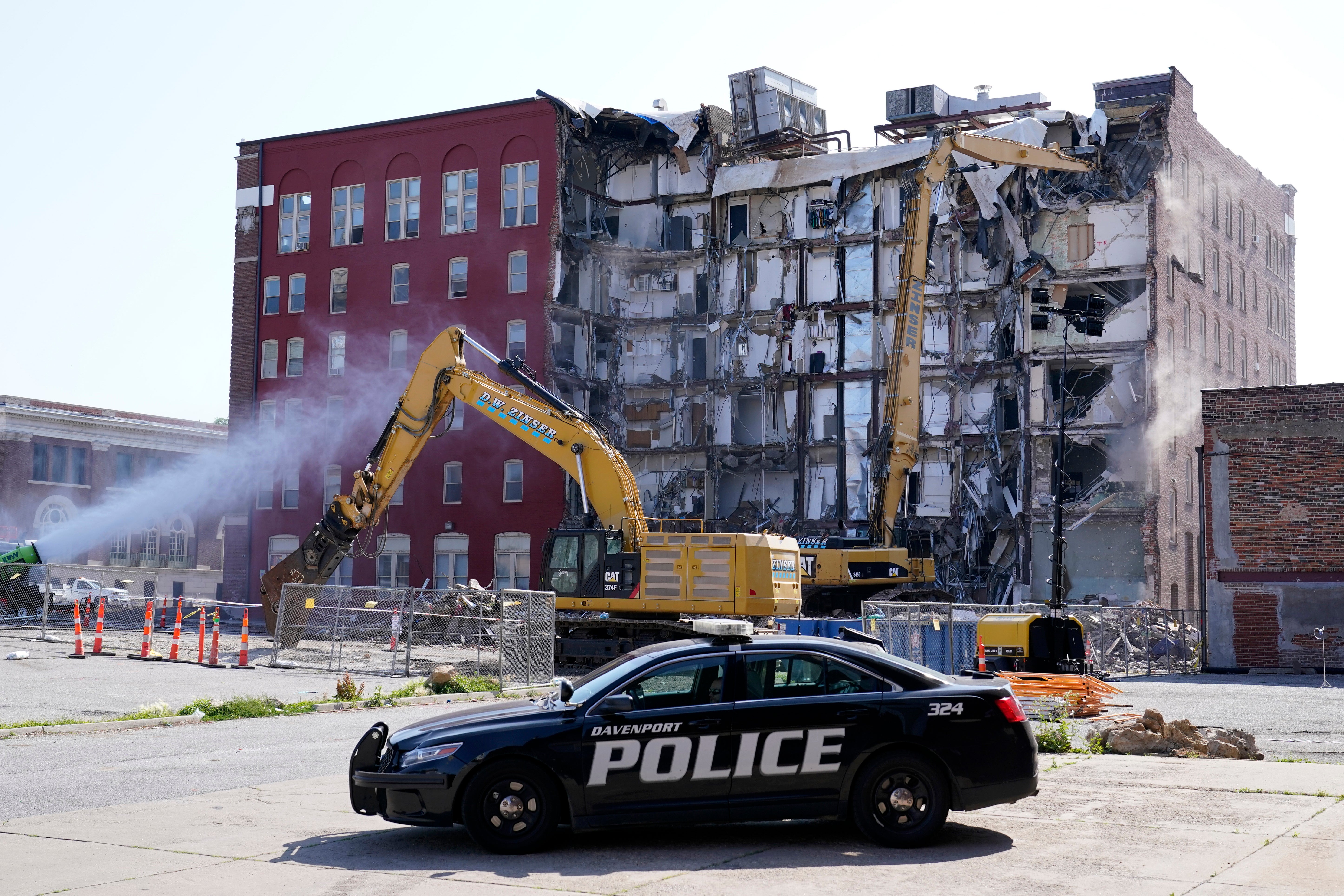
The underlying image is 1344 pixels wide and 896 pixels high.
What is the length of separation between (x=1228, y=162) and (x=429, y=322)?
34682 mm

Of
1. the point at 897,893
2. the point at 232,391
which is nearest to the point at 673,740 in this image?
the point at 897,893

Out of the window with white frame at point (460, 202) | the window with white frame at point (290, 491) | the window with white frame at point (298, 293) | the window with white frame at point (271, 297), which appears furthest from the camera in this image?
the window with white frame at point (271, 297)

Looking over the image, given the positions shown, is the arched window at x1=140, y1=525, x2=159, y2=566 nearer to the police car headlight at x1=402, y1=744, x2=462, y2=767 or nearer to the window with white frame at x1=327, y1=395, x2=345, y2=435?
the window with white frame at x1=327, y1=395, x2=345, y2=435

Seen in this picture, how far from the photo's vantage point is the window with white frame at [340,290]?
197ft

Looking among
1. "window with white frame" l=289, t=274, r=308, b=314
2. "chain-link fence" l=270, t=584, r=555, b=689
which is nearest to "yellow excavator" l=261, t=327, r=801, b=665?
"chain-link fence" l=270, t=584, r=555, b=689

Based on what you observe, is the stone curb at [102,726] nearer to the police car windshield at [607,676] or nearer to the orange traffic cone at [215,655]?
the police car windshield at [607,676]

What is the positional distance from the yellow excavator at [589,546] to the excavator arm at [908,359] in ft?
22.4

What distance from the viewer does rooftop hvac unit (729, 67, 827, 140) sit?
57.1 meters

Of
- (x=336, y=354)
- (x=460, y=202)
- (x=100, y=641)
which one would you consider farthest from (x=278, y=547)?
(x=100, y=641)

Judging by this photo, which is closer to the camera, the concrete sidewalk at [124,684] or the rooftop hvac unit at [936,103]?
the concrete sidewalk at [124,684]

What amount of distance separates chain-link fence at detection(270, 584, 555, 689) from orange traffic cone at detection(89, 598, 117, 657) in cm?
387

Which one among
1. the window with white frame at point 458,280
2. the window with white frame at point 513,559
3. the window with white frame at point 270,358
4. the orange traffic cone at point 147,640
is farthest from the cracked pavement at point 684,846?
the window with white frame at point 270,358

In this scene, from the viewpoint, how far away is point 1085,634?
103 ft

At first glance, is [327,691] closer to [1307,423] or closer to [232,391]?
[1307,423]
